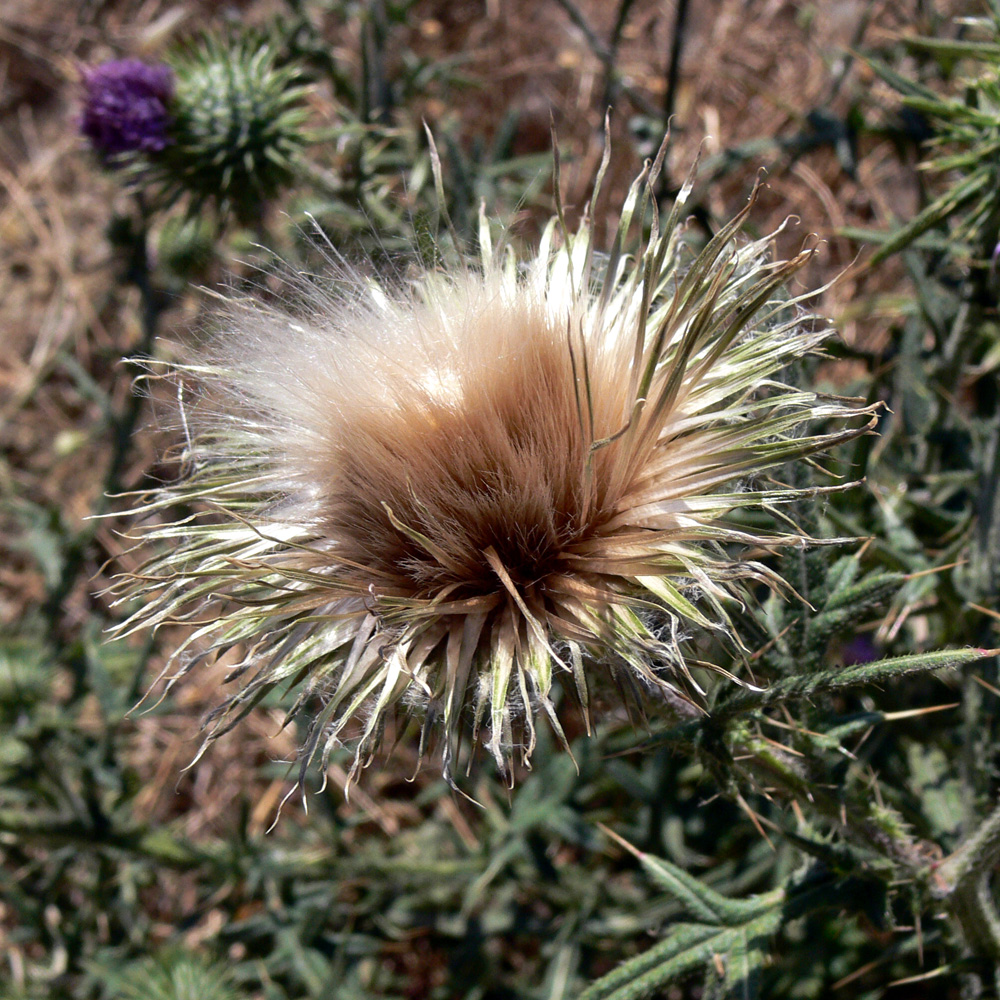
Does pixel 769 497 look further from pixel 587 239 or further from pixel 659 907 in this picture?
pixel 659 907

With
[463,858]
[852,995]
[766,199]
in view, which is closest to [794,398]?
[852,995]

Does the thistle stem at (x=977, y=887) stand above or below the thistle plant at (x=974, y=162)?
below

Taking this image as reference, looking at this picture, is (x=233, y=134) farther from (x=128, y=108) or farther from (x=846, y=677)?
(x=846, y=677)

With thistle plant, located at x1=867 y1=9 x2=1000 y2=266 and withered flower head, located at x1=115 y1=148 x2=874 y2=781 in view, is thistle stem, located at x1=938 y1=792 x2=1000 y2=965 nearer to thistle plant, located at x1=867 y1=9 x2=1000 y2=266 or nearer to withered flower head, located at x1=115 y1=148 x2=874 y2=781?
withered flower head, located at x1=115 y1=148 x2=874 y2=781

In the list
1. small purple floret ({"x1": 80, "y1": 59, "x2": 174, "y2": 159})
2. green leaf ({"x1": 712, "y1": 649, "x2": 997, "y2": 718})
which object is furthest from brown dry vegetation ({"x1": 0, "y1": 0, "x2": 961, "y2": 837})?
green leaf ({"x1": 712, "y1": 649, "x2": 997, "y2": 718})

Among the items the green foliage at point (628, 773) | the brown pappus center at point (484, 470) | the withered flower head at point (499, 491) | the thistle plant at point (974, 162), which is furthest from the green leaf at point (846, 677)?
the thistle plant at point (974, 162)

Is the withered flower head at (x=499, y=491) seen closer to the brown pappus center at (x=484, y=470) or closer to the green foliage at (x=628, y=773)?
the brown pappus center at (x=484, y=470)
